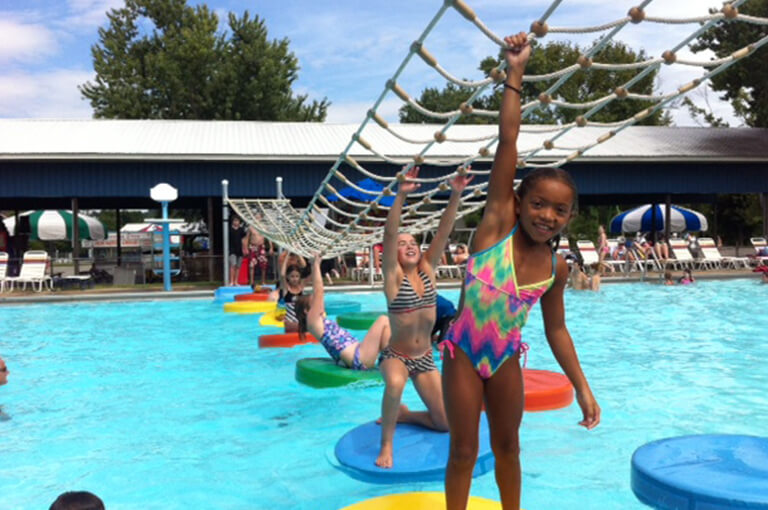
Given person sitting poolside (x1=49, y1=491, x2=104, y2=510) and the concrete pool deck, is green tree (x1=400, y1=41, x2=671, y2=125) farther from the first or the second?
person sitting poolside (x1=49, y1=491, x2=104, y2=510)

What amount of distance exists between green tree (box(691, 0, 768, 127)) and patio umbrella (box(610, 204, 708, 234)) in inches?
183

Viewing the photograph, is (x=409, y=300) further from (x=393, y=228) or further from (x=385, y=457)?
(x=385, y=457)

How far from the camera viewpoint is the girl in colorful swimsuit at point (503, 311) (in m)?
2.33

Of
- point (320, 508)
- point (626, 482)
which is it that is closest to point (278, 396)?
point (320, 508)

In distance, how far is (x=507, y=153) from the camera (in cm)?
232

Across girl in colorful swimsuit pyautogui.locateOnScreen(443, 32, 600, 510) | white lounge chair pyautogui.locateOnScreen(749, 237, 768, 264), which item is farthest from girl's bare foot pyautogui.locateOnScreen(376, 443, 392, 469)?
white lounge chair pyautogui.locateOnScreen(749, 237, 768, 264)

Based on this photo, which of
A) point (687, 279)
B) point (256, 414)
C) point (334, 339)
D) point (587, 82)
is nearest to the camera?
point (256, 414)

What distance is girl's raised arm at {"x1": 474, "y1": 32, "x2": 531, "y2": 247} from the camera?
2.29 meters

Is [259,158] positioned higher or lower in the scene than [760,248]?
higher

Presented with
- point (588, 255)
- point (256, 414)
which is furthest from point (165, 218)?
point (588, 255)

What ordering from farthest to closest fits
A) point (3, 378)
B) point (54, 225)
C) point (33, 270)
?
point (54, 225) < point (33, 270) < point (3, 378)

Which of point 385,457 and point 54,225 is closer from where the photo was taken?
point 385,457

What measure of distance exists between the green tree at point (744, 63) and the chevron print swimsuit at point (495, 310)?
24.3 meters

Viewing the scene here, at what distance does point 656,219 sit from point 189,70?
79.3 ft
